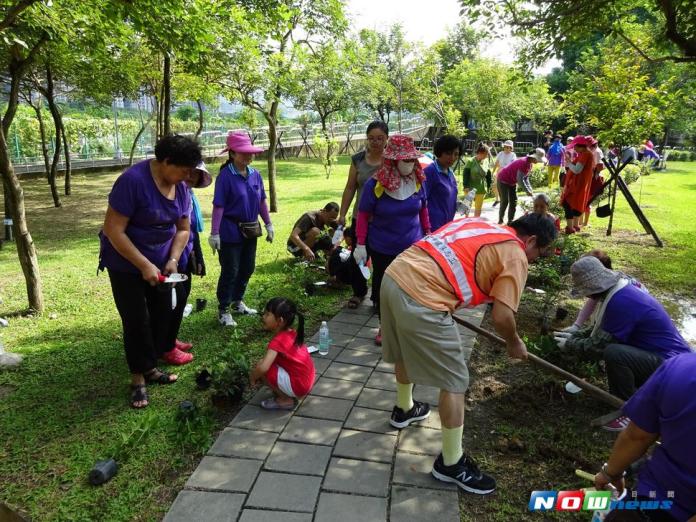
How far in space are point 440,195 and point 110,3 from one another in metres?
3.51

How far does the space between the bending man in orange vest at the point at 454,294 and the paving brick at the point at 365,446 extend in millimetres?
418

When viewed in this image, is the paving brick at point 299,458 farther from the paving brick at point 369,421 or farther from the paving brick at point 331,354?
the paving brick at point 331,354

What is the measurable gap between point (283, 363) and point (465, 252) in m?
1.57

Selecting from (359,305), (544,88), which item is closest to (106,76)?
(359,305)

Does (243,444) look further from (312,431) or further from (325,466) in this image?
(325,466)

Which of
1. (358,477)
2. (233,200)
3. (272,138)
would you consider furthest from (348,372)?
(272,138)

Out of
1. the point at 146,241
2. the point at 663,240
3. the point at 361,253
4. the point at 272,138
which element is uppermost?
the point at 272,138

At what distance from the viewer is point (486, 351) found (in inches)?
174

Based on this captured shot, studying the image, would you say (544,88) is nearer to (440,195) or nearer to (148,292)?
(440,195)

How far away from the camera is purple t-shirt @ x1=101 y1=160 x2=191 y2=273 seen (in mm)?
3066

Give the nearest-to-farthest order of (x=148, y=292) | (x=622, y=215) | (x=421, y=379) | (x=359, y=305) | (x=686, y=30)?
(x=421, y=379) → (x=148, y=292) → (x=359, y=305) → (x=686, y=30) → (x=622, y=215)

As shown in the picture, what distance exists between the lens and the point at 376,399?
355 centimetres

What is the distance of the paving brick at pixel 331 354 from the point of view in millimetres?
4203

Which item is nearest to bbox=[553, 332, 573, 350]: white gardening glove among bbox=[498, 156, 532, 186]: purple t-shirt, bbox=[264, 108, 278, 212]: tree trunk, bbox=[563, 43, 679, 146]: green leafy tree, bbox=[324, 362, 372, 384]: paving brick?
bbox=[324, 362, 372, 384]: paving brick
